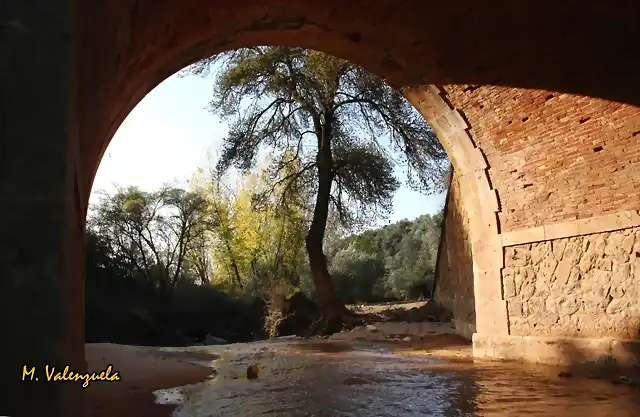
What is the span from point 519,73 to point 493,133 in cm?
86

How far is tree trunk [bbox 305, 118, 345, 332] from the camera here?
1416 centimetres

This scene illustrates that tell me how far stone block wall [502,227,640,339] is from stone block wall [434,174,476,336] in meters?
2.69

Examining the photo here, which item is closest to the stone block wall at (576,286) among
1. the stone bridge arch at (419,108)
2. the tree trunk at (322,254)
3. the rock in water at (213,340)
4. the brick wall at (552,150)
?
the stone bridge arch at (419,108)

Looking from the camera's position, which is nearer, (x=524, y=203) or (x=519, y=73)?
(x=519, y=73)

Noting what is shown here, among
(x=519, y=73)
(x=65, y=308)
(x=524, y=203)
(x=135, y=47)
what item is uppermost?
(x=519, y=73)

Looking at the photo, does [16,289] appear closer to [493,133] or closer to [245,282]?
[493,133]

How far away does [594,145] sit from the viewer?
5.52 metres

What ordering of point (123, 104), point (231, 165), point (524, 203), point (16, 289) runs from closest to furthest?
1. point (16, 289)
2. point (123, 104)
3. point (524, 203)
4. point (231, 165)

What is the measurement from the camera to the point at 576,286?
5.68 meters

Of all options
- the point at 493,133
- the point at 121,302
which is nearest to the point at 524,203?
the point at 493,133

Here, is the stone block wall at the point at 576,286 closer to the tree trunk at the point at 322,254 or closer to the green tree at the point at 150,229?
the tree trunk at the point at 322,254

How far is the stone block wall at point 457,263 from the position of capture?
9578 mm

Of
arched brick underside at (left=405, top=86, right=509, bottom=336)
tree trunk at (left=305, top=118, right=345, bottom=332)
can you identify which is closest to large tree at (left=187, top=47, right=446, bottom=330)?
tree trunk at (left=305, top=118, right=345, bottom=332)

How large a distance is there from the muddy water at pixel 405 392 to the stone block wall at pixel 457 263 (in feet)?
11.5
